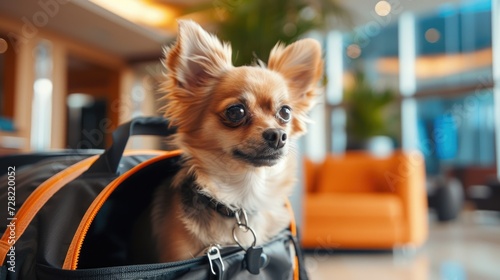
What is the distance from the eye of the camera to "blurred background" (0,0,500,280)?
2848 mm

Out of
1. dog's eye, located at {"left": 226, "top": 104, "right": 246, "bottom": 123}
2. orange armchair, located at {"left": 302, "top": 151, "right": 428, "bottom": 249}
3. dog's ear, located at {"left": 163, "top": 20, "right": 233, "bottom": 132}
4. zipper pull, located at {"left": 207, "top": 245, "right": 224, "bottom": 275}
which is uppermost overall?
dog's ear, located at {"left": 163, "top": 20, "right": 233, "bottom": 132}

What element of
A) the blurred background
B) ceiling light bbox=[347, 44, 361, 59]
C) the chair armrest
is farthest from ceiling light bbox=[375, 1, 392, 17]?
ceiling light bbox=[347, 44, 361, 59]

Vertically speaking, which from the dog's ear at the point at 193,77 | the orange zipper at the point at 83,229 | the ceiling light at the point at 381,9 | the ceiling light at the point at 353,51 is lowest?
the orange zipper at the point at 83,229

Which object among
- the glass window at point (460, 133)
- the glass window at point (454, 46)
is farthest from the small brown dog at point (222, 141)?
the glass window at point (454, 46)

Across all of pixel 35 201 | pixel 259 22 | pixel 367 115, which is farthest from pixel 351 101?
pixel 35 201

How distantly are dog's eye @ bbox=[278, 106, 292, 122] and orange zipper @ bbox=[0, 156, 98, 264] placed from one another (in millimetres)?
547

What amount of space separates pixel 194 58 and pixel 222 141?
229 mm

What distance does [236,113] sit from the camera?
1093 millimetres

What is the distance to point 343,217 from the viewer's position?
3.50m

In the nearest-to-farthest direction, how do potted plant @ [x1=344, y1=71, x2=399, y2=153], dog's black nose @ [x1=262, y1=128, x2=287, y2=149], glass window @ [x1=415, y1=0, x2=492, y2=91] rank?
1. dog's black nose @ [x1=262, y1=128, x2=287, y2=149]
2. potted plant @ [x1=344, y1=71, x2=399, y2=153]
3. glass window @ [x1=415, y1=0, x2=492, y2=91]

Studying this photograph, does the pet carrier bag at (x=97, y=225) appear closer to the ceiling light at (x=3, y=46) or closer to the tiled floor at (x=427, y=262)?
the tiled floor at (x=427, y=262)

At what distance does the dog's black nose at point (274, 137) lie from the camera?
1.04m

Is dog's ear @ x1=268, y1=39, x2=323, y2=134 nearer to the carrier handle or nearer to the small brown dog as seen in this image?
the small brown dog

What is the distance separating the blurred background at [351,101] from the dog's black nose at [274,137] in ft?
1.11
